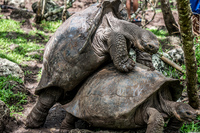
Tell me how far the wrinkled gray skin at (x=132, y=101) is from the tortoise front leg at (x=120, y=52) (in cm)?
10

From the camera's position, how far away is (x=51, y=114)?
12.1 feet

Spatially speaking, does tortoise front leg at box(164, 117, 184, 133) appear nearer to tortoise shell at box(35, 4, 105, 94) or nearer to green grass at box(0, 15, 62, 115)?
tortoise shell at box(35, 4, 105, 94)

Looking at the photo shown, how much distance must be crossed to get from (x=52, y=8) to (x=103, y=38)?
6.30 metres

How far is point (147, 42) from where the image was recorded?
2.49 metres

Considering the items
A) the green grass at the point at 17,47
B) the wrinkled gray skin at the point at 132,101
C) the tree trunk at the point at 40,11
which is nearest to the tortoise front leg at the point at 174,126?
the wrinkled gray skin at the point at 132,101

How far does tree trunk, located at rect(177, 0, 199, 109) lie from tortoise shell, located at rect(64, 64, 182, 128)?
255mm

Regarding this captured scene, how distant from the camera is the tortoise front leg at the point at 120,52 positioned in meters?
2.61

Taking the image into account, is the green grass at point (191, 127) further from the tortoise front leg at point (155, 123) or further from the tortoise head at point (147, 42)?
the tortoise head at point (147, 42)

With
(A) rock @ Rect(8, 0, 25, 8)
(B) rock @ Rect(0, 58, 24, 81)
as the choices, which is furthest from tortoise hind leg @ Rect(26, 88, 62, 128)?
(A) rock @ Rect(8, 0, 25, 8)

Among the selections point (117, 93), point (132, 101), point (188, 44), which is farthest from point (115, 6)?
point (132, 101)

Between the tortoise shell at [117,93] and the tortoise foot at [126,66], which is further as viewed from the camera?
the tortoise foot at [126,66]

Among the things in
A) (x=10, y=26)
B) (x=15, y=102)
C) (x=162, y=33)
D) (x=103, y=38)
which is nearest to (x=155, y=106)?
(x=103, y=38)

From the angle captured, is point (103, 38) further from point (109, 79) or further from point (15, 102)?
point (15, 102)

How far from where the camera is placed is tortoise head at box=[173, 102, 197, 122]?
2.24 m
